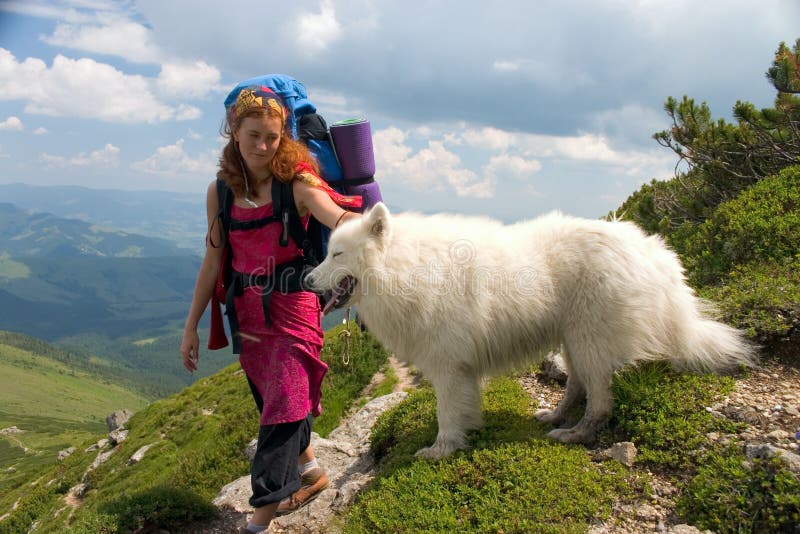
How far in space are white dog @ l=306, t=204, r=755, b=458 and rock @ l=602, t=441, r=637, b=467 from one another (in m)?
0.35

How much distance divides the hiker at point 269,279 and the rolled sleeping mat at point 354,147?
477 mm

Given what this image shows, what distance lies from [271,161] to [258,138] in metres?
0.24

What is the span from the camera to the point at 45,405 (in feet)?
502

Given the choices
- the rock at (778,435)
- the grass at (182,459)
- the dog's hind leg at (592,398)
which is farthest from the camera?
the grass at (182,459)

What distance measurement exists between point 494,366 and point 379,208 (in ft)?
7.14

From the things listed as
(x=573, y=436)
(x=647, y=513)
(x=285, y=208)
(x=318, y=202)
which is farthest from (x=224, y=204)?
(x=647, y=513)

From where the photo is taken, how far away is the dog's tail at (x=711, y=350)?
513 cm

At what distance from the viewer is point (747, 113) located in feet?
31.4

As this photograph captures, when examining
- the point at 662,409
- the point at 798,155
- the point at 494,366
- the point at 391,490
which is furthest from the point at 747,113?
the point at 391,490

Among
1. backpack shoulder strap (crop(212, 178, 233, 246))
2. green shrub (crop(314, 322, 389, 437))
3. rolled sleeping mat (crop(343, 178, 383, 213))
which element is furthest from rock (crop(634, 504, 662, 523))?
green shrub (crop(314, 322, 389, 437))

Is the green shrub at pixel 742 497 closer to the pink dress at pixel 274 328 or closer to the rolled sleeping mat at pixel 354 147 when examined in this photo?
the pink dress at pixel 274 328

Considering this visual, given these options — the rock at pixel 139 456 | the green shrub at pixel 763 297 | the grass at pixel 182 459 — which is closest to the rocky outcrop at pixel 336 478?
the grass at pixel 182 459

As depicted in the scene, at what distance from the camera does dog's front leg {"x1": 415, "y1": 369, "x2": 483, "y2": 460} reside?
5023 mm

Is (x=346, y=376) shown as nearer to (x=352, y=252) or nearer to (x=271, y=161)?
(x=352, y=252)
